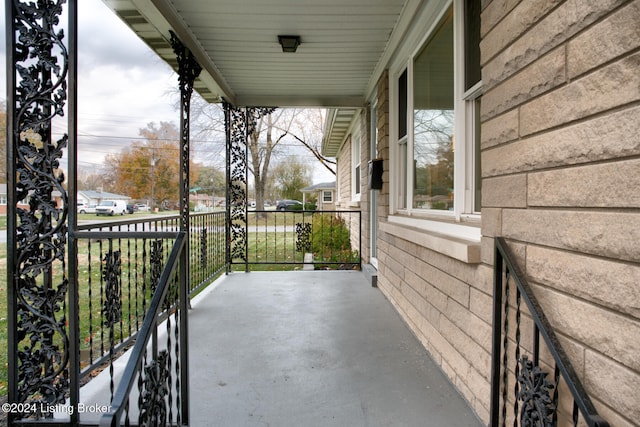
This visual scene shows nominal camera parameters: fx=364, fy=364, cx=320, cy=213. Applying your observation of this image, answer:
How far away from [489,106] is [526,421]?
1.22m

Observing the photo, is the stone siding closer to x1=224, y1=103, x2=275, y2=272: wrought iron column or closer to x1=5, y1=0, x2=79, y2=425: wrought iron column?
x1=5, y1=0, x2=79, y2=425: wrought iron column

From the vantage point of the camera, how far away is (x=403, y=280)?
3168 millimetres

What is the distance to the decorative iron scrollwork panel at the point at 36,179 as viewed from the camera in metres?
1.63

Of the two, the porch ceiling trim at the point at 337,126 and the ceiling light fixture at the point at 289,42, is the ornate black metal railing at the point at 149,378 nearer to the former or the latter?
the ceiling light fixture at the point at 289,42

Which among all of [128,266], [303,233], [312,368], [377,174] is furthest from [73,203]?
[303,233]

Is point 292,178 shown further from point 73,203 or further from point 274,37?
point 73,203

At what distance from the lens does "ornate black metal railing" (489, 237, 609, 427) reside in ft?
3.44

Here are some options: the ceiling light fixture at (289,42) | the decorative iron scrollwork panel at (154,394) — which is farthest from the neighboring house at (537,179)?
the decorative iron scrollwork panel at (154,394)

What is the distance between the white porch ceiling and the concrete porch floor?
7.91 ft

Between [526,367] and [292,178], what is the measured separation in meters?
25.5

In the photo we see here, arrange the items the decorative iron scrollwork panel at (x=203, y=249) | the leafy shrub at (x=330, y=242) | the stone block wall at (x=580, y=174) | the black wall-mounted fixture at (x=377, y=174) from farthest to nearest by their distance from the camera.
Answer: the leafy shrub at (x=330, y=242)
the decorative iron scrollwork panel at (x=203, y=249)
the black wall-mounted fixture at (x=377, y=174)
the stone block wall at (x=580, y=174)

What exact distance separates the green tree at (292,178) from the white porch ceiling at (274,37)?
20377 mm

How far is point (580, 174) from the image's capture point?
3.45 ft

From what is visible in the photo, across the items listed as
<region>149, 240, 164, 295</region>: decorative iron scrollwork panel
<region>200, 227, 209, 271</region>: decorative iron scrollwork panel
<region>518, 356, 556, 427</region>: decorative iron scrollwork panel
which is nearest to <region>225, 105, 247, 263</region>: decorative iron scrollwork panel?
<region>200, 227, 209, 271</region>: decorative iron scrollwork panel
